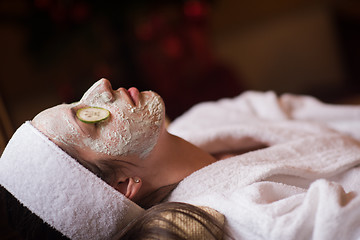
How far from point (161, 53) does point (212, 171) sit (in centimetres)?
193

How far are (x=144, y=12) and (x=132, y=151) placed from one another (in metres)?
2.08

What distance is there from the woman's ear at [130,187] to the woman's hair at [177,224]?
0.40ft

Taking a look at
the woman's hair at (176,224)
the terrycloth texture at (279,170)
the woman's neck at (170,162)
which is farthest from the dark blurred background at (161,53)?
the woman's hair at (176,224)

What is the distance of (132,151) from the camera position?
98 cm

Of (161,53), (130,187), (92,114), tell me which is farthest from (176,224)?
(161,53)

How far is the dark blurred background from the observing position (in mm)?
2602

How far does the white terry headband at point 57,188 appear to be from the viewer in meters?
0.90

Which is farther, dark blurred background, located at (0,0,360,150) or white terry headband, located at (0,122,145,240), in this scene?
dark blurred background, located at (0,0,360,150)

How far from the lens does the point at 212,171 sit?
3.39ft

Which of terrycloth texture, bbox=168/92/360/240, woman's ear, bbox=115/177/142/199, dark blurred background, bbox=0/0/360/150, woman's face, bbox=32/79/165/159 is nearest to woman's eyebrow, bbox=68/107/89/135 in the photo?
woman's face, bbox=32/79/165/159

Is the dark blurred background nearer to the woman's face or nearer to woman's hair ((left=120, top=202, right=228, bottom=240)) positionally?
the woman's face

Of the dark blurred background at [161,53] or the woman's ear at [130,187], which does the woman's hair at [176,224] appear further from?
the dark blurred background at [161,53]

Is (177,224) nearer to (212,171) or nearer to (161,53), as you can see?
(212,171)

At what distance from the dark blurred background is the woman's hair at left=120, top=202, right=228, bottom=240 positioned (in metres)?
1.45
